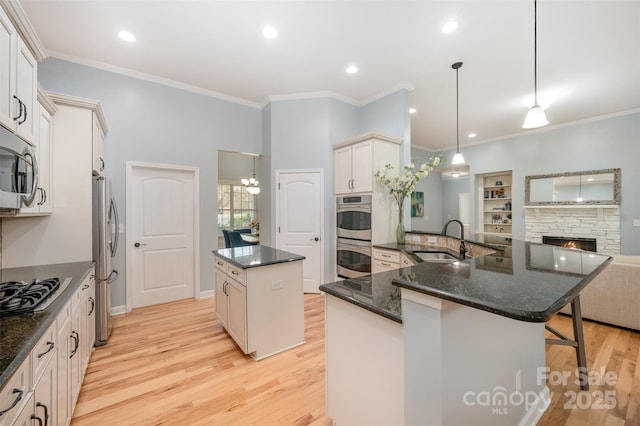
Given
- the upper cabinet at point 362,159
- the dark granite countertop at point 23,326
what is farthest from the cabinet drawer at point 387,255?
the dark granite countertop at point 23,326

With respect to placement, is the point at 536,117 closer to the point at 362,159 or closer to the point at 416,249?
the point at 416,249

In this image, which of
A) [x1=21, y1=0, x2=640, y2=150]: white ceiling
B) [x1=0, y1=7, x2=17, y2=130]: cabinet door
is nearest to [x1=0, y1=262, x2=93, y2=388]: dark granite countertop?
[x1=0, y1=7, x2=17, y2=130]: cabinet door

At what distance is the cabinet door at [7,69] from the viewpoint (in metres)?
1.34

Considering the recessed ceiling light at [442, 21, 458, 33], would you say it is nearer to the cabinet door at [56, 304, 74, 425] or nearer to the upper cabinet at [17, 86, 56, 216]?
the upper cabinet at [17, 86, 56, 216]

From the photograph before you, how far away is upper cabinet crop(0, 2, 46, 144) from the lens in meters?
1.37

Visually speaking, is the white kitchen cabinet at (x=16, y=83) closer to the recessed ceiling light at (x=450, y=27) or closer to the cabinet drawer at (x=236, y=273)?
the cabinet drawer at (x=236, y=273)

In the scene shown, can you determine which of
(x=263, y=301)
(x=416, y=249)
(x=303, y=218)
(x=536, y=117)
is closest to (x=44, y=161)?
(x=263, y=301)

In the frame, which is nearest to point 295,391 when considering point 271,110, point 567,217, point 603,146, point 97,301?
point 97,301

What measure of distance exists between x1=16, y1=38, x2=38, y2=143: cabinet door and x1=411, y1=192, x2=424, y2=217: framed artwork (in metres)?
7.30

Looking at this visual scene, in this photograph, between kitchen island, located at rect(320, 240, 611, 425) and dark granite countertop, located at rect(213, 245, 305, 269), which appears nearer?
kitchen island, located at rect(320, 240, 611, 425)

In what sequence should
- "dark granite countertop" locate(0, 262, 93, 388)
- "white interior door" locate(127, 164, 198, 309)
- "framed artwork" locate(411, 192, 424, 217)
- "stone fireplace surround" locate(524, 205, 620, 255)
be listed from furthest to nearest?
"framed artwork" locate(411, 192, 424, 217) → "stone fireplace surround" locate(524, 205, 620, 255) → "white interior door" locate(127, 164, 198, 309) → "dark granite countertop" locate(0, 262, 93, 388)

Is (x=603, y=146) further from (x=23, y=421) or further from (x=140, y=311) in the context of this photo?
(x=140, y=311)

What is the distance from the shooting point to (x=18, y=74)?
1507mm

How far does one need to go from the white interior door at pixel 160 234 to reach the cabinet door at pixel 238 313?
1677 mm
